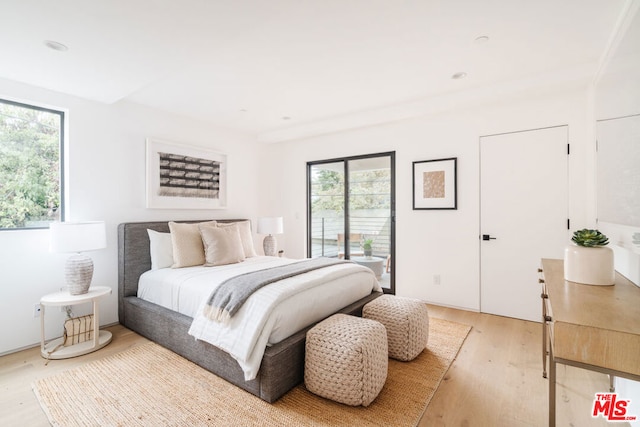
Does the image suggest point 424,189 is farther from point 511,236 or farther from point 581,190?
point 581,190

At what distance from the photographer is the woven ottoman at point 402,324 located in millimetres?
2412

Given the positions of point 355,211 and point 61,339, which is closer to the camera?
point 61,339

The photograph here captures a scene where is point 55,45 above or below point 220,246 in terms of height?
above

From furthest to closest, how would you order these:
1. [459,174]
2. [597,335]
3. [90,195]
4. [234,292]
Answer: [459,174]
[90,195]
[234,292]
[597,335]

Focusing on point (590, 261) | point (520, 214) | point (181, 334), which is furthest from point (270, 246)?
point (590, 261)

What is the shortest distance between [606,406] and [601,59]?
105 inches

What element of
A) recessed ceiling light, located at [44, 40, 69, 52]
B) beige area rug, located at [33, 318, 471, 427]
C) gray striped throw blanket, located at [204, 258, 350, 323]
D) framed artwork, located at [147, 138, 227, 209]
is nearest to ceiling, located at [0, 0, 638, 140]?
recessed ceiling light, located at [44, 40, 69, 52]

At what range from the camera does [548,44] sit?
2328 millimetres

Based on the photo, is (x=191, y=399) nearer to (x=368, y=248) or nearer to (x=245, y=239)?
(x=245, y=239)

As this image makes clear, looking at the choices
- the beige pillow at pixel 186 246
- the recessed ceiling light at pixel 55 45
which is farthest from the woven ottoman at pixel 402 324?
the recessed ceiling light at pixel 55 45

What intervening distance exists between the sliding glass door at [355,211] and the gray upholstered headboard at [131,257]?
2.54 m

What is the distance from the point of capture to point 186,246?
128 inches

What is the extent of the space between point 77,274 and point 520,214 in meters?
4.53

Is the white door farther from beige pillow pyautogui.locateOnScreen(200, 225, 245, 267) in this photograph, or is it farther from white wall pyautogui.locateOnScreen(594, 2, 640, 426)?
beige pillow pyautogui.locateOnScreen(200, 225, 245, 267)
